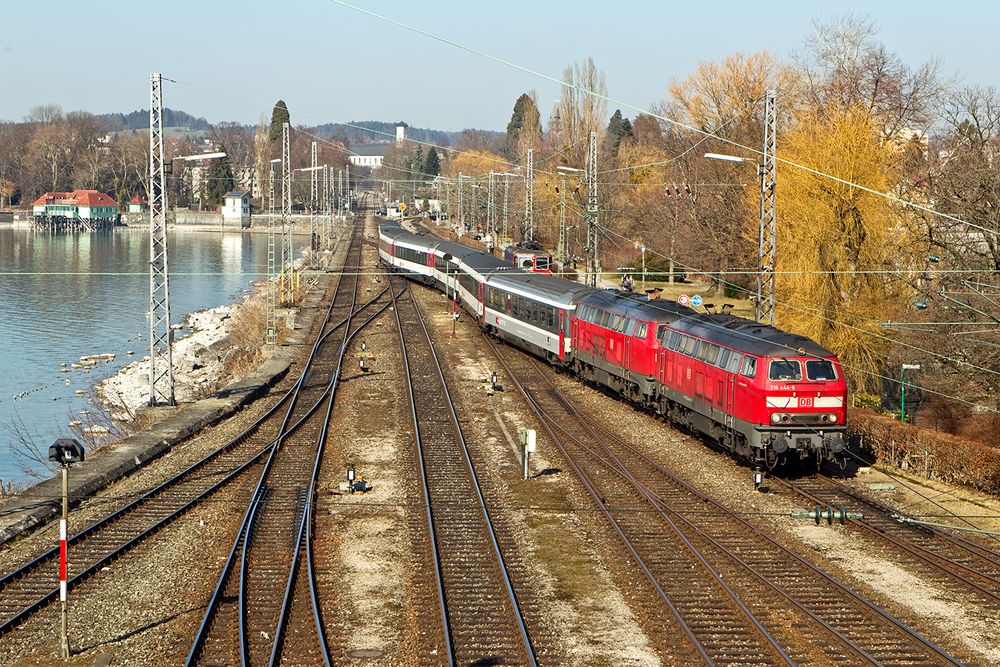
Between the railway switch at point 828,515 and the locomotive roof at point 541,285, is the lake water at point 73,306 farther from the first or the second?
the railway switch at point 828,515

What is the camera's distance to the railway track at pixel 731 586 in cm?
1457

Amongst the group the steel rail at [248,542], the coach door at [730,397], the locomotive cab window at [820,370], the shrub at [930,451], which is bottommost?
the steel rail at [248,542]

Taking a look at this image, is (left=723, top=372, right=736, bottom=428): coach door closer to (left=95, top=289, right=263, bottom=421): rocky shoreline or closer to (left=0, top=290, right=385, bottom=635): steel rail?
(left=0, top=290, right=385, bottom=635): steel rail

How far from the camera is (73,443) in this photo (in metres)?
15.2

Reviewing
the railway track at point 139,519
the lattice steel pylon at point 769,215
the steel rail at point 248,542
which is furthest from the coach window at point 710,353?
the railway track at point 139,519

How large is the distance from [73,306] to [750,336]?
5947 centimetres

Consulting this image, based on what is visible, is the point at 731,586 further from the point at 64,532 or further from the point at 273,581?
the point at 64,532

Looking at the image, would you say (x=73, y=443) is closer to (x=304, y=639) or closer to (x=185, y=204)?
(x=304, y=639)

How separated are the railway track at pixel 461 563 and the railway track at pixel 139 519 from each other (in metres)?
3.98

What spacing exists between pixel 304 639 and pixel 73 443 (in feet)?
13.8

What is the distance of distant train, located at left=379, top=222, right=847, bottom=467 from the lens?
23.8m

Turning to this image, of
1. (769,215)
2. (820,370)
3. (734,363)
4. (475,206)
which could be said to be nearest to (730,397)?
(734,363)

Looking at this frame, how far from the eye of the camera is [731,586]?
1706 cm

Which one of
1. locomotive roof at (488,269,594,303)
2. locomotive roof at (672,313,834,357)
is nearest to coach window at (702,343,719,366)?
locomotive roof at (672,313,834,357)
